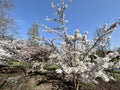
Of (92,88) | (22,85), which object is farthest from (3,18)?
(92,88)

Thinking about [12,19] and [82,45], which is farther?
[12,19]

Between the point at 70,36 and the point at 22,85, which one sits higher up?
the point at 70,36

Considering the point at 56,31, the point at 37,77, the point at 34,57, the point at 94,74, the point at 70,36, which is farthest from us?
the point at 34,57

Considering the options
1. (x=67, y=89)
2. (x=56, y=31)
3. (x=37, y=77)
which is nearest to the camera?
(x=56, y=31)

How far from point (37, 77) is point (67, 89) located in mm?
1275

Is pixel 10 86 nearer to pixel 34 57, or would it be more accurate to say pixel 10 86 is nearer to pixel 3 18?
pixel 34 57

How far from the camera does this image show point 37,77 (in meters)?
6.38

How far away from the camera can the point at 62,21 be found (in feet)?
14.4

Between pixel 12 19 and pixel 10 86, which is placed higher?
Result: pixel 12 19

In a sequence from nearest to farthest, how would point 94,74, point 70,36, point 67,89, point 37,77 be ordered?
1. point 94,74
2. point 70,36
3. point 67,89
4. point 37,77

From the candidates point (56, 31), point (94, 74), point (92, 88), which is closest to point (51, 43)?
point (56, 31)

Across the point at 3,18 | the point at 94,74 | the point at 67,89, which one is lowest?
the point at 67,89

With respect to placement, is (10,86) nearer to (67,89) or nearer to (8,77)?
(8,77)

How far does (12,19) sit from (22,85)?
10.6 meters
